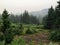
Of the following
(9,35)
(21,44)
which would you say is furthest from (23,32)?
(21,44)

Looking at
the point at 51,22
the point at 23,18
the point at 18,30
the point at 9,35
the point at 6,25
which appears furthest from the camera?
the point at 23,18

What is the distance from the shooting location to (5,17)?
35.0 meters

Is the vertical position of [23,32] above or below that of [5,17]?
below

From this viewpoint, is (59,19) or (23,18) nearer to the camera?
(59,19)

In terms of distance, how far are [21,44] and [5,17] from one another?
26.0 meters

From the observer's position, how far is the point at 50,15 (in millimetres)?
66938

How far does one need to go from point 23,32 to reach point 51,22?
500 inches

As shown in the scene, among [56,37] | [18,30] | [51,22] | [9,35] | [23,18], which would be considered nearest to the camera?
[9,35]

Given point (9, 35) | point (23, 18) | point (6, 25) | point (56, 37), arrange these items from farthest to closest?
point (23, 18) < point (56, 37) < point (6, 25) < point (9, 35)

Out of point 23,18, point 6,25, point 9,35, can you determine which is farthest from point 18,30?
point 23,18

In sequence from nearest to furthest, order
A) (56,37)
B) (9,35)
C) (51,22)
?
1. (9,35)
2. (56,37)
3. (51,22)

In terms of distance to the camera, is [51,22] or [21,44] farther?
[51,22]

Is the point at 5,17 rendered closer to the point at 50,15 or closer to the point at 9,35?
the point at 9,35

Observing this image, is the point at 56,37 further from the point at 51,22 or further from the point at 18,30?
the point at 51,22
